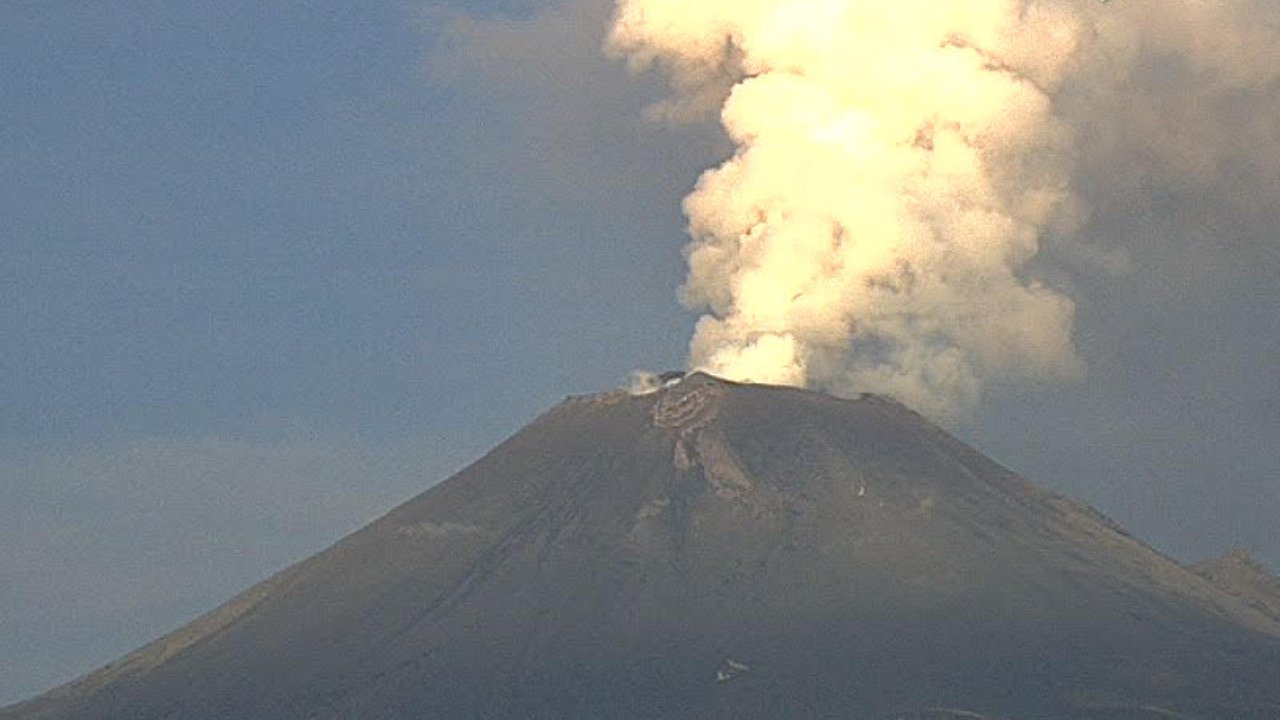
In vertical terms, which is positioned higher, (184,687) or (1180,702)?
(184,687)

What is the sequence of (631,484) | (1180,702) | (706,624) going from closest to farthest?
(1180,702) → (706,624) → (631,484)

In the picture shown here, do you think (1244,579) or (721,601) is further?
(1244,579)

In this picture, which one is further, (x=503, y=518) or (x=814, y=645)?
(x=503, y=518)

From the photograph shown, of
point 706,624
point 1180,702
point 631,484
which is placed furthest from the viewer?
point 631,484

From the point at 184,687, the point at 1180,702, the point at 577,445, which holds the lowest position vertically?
the point at 1180,702

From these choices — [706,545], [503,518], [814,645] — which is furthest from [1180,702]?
[503,518]

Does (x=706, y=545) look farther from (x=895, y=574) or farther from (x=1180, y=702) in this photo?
(x=1180, y=702)

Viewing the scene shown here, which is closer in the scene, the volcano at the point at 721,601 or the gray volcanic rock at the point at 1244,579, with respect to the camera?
the volcano at the point at 721,601

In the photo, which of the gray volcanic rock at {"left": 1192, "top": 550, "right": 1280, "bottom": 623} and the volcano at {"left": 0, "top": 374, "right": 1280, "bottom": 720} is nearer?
the volcano at {"left": 0, "top": 374, "right": 1280, "bottom": 720}
